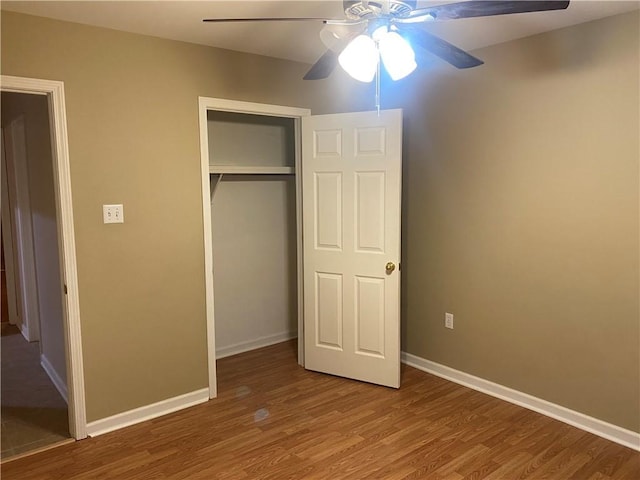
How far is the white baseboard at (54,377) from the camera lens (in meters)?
3.42

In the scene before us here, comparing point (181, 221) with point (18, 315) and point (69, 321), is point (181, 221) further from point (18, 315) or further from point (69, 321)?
point (18, 315)

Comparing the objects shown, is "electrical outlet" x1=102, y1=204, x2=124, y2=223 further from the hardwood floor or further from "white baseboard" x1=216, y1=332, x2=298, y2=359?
"white baseboard" x1=216, y1=332, x2=298, y2=359

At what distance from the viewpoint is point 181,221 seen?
3.12 meters

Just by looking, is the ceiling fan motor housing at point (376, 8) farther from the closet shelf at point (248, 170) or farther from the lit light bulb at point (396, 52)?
the closet shelf at point (248, 170)

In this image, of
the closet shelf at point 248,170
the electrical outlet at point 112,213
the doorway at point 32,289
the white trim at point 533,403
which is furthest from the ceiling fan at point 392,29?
the white trim at point 533,403

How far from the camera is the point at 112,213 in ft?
9.27

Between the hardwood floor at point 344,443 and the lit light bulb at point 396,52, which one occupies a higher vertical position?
the lit light bulb at point 396,52

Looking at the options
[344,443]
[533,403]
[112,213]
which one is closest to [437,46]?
[112,213]

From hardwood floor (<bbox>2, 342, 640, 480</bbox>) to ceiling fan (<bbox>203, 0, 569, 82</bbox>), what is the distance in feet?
6.48

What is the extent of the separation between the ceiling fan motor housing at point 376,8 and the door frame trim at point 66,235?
1.67 m

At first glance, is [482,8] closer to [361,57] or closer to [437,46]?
[437,46]

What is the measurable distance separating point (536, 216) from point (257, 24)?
2.00 metres

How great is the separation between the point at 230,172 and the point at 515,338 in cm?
236

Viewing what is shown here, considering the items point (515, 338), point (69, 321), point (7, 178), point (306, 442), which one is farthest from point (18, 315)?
point (515, 338)
